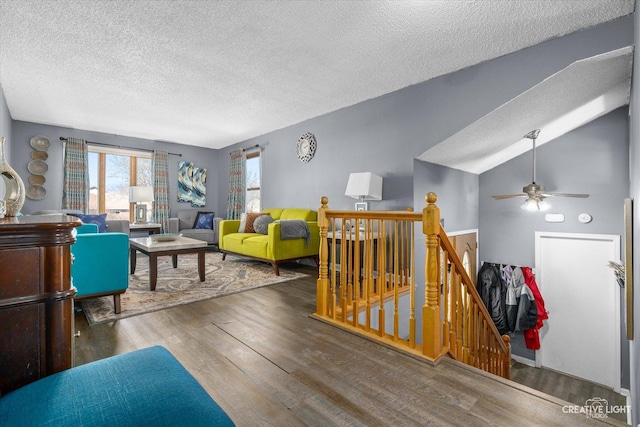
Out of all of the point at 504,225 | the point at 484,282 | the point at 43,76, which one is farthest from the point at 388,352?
the point at 43,76

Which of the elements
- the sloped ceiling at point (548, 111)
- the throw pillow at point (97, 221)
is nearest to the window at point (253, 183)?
the throw pillow at point (97, 221)

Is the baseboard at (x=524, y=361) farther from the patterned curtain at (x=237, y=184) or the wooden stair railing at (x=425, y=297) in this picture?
the patterned curtain at (x=237, y=184)

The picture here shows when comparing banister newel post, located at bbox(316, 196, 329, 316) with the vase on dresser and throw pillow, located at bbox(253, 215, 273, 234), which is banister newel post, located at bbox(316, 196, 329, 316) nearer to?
the vase on dresser

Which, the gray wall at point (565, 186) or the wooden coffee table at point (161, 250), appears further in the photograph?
the gray wall at point (565, 186)

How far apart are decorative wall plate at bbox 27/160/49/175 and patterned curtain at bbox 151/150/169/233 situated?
69.0 inches

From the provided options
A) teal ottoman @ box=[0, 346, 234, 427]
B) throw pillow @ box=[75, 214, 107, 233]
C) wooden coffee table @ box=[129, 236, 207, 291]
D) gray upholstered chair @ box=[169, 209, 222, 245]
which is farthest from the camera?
gray upholstered chair @ box=[169, 209, 222, 245]

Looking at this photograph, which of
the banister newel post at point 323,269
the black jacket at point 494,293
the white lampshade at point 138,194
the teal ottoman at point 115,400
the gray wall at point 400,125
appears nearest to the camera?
the teal ottoman at point 115,400

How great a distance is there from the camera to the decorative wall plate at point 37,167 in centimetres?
539

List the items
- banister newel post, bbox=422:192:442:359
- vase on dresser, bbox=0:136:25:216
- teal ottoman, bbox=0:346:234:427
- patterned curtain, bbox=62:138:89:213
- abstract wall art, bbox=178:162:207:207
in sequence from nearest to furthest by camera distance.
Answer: teal ottoman, bbox=0:346:234:427 < vase on dresser, bbox=0:136:25:216 < banister newel post, bbox=422:192:442:359 < patterned curtain, bbox=62:138:89:213 < abstract wall art, bbox=178:162:207:207

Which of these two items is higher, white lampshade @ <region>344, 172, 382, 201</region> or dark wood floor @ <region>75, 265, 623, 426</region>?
white lampshade @ <region>344, 172, 382, 201</region>

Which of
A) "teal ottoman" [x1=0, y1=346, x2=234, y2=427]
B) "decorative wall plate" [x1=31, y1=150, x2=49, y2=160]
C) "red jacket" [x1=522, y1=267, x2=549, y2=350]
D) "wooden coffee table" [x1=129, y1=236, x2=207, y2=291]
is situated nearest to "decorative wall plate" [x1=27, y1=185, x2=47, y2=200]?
"decorative wall plate" [x1=31, y1=150, x2=49, y2=160]

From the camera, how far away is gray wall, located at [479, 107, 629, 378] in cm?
412

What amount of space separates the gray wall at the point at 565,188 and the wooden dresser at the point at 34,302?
5696 mm

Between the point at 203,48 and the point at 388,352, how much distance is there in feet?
10.0
